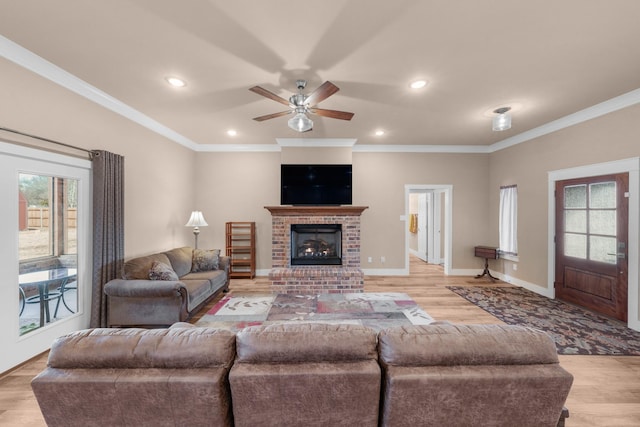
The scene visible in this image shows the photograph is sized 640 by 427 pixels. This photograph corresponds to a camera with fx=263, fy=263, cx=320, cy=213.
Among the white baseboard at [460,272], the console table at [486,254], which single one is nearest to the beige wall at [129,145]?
the white baseboard at [460,272]

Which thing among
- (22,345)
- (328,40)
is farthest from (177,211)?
(328,40)

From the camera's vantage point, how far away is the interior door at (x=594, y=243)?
334 cm

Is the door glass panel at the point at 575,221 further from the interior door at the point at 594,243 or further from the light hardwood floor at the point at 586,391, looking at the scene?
the light hardwood floor at the point at 586,391

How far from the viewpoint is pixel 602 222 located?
358cm

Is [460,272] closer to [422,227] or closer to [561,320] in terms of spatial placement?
[561,320]

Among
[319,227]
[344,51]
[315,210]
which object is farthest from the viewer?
[319,227]

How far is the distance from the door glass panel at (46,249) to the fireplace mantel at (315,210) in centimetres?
282

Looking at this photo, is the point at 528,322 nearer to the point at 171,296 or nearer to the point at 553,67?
the point at 553,67

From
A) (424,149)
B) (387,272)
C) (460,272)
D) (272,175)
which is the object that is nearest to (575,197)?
(460,272)

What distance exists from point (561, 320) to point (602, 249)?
3.78 ft

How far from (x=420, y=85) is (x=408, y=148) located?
286 centimetres

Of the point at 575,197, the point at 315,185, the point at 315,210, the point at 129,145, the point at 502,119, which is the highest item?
the point at 502,119

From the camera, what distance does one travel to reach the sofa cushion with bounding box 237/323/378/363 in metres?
1.19

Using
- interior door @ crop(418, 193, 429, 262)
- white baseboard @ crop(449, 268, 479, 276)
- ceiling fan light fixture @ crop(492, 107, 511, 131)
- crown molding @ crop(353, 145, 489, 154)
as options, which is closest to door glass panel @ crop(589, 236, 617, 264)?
ceiling fan light fixture @ crop(492, 107, 511, 131)
